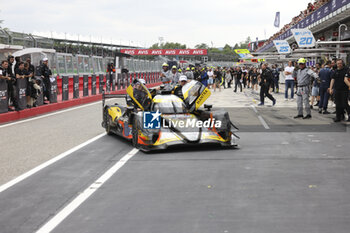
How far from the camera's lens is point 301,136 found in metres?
11.9

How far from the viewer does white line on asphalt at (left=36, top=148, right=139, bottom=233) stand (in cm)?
516

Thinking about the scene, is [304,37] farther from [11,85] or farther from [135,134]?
[135,134]

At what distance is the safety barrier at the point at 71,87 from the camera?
54.2 ft

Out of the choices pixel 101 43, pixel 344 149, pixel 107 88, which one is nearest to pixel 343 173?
pixel 344 149

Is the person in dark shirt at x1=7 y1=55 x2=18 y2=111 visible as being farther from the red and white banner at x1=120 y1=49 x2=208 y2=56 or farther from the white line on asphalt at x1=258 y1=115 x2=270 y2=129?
the red and white banner at x1=120 y1=49 x2=208 y2=56

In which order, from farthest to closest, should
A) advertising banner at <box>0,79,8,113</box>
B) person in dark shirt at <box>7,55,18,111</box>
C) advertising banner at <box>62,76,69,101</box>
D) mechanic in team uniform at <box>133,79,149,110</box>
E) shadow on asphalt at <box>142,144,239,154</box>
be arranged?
advertising banner at <box>62,76,69,101</box>, person in dark shirt at <box>7,55,18,111</box>, advertising banner at <box>0,79,8,113</box>, mechanic in team uniform at <box>133,79,149,110</box>, shadow on asphalt at <box>142,144,239,154</box>

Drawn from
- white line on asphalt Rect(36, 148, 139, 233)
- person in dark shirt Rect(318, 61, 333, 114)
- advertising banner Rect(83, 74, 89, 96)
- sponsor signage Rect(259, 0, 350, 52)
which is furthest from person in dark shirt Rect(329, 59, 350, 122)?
advertising banner Rect(83, 74, 89, 96)

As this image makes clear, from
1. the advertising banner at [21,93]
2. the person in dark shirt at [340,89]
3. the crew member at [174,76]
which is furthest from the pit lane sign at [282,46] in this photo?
→ the advertising banner at [21,93]

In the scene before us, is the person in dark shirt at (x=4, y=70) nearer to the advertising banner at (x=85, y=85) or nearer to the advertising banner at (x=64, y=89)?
the advertising banner at (x=64, y=89)

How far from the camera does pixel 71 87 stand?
2578cm

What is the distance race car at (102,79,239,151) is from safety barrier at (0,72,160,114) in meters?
4.20

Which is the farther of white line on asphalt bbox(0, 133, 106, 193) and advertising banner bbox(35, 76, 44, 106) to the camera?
advertising banner bbox(35, 76, 44, 106)

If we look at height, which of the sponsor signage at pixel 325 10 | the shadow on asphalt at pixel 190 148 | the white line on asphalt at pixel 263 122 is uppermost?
the sponsor signage at pixel 325 10

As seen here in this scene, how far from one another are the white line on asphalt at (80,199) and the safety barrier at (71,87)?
22.9ft
